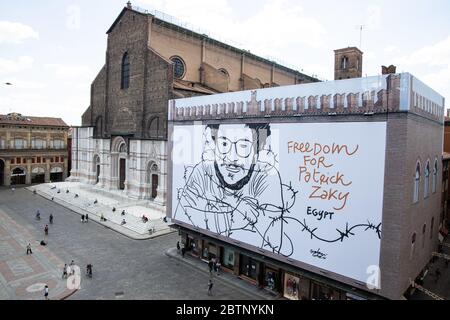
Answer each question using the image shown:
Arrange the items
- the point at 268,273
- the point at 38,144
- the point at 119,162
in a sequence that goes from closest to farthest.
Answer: the point at 268,273
the point at 119,162
the point at 38,144

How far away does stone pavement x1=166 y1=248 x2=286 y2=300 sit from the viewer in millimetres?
18734

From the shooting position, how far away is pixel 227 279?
816 inches

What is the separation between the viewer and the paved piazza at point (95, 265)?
19.0 metres

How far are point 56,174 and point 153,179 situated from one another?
96.9ft

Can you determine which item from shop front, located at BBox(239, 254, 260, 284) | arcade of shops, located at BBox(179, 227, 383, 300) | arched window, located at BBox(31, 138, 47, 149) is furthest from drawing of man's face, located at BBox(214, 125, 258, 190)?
arched window, located at BBox(31, 138, 47, 149)

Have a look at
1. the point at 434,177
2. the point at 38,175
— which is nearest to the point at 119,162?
the point at 38,175

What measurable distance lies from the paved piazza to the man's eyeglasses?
27.0 ft

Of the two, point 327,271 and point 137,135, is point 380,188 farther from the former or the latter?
point 137,135

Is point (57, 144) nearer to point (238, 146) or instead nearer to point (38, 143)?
point (38, 143)

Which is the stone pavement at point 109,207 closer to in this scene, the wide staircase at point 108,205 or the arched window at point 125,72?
the wide staircase at point 108,205

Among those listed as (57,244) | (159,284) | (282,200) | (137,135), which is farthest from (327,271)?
(137,135)

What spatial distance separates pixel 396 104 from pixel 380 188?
3.50 m

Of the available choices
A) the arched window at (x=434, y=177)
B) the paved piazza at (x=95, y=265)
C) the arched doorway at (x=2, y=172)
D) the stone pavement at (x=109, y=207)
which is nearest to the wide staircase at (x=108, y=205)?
the stone pavement at (x=109, y=207)

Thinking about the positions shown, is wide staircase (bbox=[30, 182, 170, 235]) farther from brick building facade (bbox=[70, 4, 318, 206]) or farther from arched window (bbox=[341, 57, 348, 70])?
arched window (bbox=[341, 57, 348, 70])
